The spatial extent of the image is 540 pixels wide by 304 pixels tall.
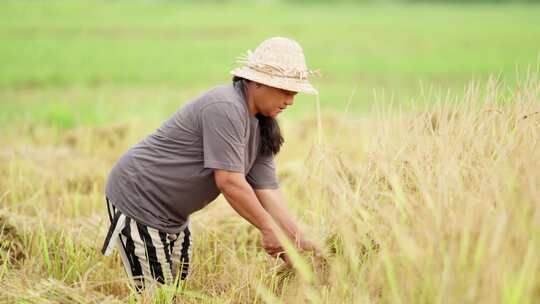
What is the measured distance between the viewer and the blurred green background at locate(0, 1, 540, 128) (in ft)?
33.5

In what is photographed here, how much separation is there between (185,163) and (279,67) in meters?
0.56

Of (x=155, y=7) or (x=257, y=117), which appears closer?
(x=257, y=117)

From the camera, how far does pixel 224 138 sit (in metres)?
2.71

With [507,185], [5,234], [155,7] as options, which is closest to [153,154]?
[5,234]

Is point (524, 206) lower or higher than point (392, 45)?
higher

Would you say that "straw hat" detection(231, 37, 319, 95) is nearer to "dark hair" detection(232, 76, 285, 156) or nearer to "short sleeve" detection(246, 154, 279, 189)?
"dark hair" detection(232, 76, 285, 156)

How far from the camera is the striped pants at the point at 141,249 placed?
3029 millimetres

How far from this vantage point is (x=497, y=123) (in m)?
2.88

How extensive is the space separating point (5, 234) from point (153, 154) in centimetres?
103

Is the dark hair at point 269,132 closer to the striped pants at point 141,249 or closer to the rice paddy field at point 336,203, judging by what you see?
the rice paddy field at point 336,203

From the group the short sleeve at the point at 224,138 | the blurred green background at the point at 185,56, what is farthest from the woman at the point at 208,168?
the blurred green background at the point at 185,56

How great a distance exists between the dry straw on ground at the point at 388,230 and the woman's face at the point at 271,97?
0.22m

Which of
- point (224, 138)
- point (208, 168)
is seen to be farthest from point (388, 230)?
point (208, 168)

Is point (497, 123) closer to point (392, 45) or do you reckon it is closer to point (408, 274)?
point (408, 274)
